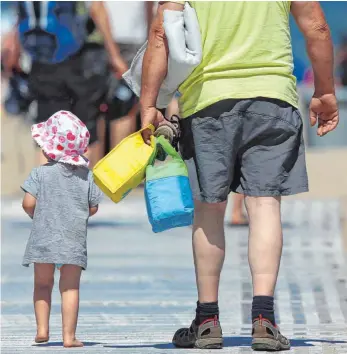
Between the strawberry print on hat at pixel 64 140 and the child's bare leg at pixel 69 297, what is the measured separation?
18.1 inches

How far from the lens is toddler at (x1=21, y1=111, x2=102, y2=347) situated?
603 cm

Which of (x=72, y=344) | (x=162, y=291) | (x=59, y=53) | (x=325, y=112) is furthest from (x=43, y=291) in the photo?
(x=59, y=53)

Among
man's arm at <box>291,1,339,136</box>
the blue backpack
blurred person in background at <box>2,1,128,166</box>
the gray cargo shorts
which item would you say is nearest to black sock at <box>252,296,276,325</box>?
the gray cargo shorts

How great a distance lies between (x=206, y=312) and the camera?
19.2ft

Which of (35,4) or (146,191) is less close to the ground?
(35,4)

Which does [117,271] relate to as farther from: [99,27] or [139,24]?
[139,24]

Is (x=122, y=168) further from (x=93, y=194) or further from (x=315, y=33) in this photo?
(x=315, y=33)

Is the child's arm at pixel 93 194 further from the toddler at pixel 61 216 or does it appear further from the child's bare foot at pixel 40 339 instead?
the child's bare foot at pixel 40 339

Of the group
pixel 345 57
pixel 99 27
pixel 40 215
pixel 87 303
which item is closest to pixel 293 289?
pixel 87 303

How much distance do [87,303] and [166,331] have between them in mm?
1151

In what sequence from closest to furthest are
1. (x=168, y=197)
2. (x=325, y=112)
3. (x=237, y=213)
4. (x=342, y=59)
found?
(x=168, y=197) < (x=325, y=112) < (x=237, y=213) < (x=342, y=59)

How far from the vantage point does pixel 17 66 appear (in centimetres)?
1116

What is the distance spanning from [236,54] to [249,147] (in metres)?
0.39

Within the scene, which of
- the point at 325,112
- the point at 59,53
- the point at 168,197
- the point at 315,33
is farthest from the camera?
the point at 59,53
